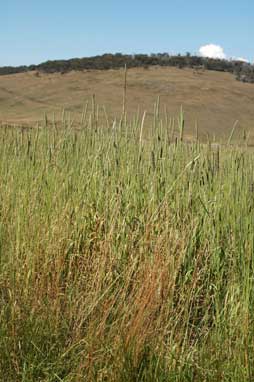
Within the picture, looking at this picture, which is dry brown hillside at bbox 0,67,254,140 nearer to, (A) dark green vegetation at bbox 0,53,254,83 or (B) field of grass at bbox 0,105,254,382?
(A) dark green vegetation at bbox 0,53,254,83

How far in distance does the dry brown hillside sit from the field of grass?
7.97m

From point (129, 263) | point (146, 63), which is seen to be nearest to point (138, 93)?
point (146, 63)

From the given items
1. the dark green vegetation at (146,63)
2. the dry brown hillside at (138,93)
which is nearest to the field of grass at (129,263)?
the dry brown hillside at (138,93)

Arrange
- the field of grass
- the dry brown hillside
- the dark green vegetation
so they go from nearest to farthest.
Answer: the field of grass
the dry brown hillside
the dark green vegetation

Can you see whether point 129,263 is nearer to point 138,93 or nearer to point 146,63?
point 138,93

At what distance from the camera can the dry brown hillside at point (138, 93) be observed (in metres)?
11.2

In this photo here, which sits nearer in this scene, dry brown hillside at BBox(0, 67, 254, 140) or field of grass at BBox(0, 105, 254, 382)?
field of grass at BBox(0, 105, 254, 382)

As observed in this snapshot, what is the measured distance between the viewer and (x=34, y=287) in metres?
1.94

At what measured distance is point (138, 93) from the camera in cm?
1191

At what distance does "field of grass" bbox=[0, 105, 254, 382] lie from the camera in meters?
1.67

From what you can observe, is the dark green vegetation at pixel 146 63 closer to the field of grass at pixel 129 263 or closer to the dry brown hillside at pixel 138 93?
the dry brown hillside at pixel 138 93

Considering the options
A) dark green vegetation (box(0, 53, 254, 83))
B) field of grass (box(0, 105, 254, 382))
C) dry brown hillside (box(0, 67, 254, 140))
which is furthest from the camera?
dark green vegetation (box(0, 53, 254, 83))

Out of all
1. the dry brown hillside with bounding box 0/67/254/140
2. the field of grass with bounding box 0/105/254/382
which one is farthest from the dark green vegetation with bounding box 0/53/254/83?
the field of grass with bounding box 0/105/254/382

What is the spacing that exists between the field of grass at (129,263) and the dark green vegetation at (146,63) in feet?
33.5
